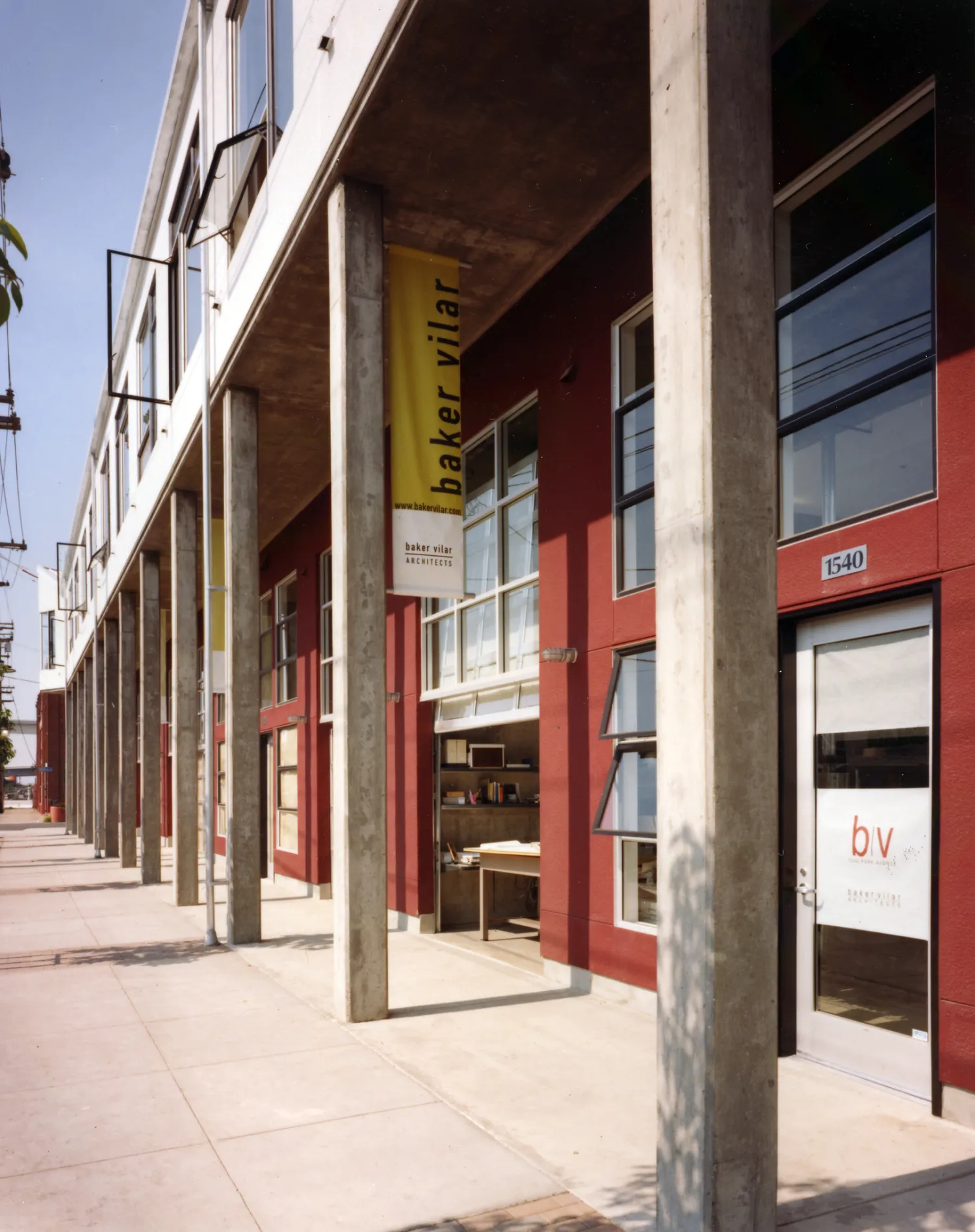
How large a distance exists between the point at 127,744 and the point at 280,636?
5.64 m

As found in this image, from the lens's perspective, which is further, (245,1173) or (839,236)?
(839,236)

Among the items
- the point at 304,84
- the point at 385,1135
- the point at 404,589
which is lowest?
the point at 385,1135

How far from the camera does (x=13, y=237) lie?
288 cm

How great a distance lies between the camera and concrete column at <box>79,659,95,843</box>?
33.1 m

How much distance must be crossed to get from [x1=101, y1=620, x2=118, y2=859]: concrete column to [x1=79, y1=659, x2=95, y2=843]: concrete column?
2.95m

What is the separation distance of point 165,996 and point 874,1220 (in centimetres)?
674

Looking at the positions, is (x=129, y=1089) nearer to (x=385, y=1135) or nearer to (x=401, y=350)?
(x=385, y=1135)

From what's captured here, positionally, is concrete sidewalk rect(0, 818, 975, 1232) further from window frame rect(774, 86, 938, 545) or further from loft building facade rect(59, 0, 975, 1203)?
window frame rect(774, 86, 938, 545)

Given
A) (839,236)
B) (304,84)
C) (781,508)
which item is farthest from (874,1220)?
(304,84)

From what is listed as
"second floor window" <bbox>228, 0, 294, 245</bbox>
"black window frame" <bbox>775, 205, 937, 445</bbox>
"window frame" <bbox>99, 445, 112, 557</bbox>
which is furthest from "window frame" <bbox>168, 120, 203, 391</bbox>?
"window frame" <bbox>99, 445, 112, 557</bbox>

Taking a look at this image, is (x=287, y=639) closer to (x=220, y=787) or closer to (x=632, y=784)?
(x=220, y=787)

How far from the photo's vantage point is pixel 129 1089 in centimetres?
662

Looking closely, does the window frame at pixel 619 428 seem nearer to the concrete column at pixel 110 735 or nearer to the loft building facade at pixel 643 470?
the loft building facade at pixel 643 470

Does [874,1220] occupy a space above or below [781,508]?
below
